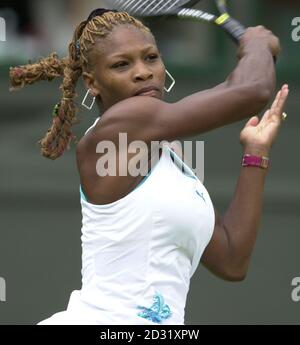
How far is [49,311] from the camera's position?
591 cm

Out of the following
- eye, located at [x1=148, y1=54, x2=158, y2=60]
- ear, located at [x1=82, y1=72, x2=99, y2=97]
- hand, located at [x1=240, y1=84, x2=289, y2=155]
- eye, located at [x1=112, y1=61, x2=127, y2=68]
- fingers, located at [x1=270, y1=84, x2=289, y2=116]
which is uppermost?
eye, located at [x1=148, y1=54, x2=158, y2=60]

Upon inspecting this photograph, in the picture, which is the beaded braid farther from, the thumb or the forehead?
the thumb

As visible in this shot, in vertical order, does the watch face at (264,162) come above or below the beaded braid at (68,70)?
below

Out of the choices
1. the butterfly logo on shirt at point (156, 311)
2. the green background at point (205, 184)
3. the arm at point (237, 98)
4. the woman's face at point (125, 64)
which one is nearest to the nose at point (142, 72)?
the woman's face at point (125, 64)

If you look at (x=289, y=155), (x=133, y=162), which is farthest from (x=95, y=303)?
(x=289, y=155)

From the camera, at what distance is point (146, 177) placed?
3055 mm

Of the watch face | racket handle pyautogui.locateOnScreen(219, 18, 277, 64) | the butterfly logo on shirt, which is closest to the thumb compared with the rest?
the watch face

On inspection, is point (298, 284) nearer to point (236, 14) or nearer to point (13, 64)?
point (236, 14)

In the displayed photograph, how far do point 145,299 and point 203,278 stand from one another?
9.78ft

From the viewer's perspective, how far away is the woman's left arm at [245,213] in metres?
3.18

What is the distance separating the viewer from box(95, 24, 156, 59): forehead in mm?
3076

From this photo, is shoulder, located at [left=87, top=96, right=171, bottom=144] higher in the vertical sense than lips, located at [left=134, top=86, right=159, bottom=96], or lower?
lower

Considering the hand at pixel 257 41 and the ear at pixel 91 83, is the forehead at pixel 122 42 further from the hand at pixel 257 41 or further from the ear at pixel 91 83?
the hand at pixel 257 41

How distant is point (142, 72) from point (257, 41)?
334 mm
